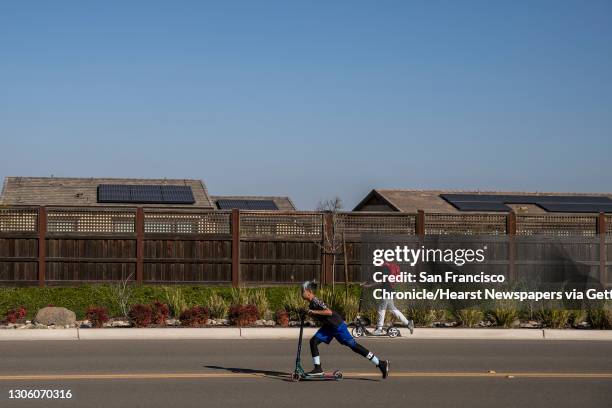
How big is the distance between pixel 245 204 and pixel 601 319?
24.7 m

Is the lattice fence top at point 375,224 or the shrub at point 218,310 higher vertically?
the lattice fence top at point 375,224

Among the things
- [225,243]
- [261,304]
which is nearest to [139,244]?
[225,243]

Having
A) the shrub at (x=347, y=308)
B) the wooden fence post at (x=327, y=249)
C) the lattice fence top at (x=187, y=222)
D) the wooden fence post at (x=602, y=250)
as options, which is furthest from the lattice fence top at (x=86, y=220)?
the wooden fence post at (x=602, y=250)

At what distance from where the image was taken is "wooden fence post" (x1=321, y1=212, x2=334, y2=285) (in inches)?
1174

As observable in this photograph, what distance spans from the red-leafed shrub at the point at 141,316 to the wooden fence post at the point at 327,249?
30.7ft

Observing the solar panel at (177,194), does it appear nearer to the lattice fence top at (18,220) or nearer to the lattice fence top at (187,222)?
the lattice fence top at (187,222)

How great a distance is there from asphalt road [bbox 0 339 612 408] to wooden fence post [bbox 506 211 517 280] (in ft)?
31.6

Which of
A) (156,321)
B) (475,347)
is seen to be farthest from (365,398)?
(156,321)

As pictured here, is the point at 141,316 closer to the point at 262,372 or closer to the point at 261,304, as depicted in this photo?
the point at 261,304

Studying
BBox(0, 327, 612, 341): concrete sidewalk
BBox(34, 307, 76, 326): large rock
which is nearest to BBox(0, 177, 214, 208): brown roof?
BBox(34, 307, 76, 326): large rock

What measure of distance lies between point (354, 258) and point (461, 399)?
17.9 meters

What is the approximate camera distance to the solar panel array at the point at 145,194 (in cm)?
3897

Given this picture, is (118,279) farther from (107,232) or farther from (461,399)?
(461,399)

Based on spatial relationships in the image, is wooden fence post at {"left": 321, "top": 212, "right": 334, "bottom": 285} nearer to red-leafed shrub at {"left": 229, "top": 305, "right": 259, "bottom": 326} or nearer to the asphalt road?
red-leafed shrub at {"left": 229, "top": 305, "right": 259, "bottom": 326}
